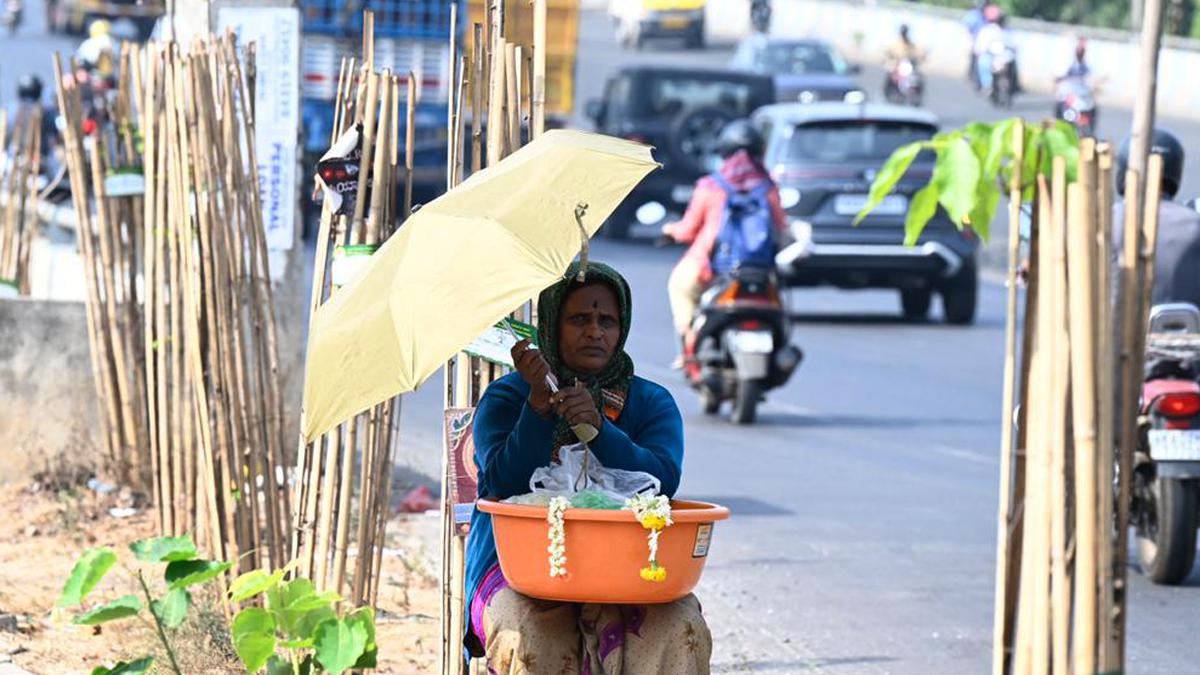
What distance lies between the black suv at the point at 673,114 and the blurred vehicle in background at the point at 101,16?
18.0 metres

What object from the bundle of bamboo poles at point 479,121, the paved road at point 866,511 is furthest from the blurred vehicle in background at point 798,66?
the bundle of bamboo poles at point 479,121

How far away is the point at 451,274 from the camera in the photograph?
3.96 meters

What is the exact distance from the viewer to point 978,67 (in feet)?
134

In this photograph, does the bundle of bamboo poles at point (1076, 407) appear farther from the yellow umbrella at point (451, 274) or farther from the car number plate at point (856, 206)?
the car number plate at point (856, 206)

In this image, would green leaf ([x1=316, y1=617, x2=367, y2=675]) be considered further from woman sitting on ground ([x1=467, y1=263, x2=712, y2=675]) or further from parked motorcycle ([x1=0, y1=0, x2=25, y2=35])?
parked motorcycle ([x1=0, y1=0, x2=25, y2=35])

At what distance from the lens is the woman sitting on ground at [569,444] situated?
4.17 meters

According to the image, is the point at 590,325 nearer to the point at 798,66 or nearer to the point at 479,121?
the point at 479,121

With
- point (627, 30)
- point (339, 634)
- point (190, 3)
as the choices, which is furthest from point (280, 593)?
point (627, 30)

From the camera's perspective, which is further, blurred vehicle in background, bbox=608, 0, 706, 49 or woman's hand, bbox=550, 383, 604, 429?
blurred vehicle in background, bbox=608, 0, 706, 49

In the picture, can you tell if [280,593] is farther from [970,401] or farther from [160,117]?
[970,401]

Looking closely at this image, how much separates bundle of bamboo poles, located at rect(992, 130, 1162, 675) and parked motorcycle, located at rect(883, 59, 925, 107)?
34.9 metres

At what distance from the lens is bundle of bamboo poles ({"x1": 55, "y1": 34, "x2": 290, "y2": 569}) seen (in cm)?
632

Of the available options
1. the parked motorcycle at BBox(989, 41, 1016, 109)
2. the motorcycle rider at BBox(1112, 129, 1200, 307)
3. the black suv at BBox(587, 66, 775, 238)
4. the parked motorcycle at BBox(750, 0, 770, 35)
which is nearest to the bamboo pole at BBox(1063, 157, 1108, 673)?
the motorcycle rider at BBox(1112, 129, 1200, 307)

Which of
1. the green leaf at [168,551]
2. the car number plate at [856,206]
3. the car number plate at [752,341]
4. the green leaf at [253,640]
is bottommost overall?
the car number plate at [856,206]
